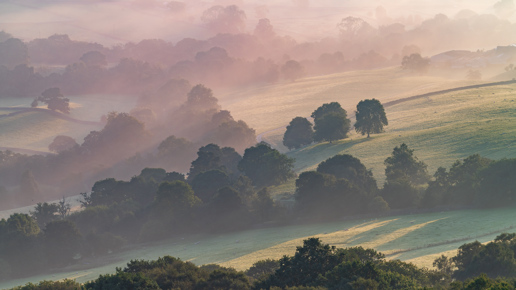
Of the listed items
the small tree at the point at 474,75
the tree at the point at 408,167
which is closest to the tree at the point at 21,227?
the tree at the point at 408,167

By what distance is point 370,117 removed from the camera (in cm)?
9338

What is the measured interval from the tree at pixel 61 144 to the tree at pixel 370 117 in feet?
220

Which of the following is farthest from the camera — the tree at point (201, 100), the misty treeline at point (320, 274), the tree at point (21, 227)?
the tree at point (201, 100)

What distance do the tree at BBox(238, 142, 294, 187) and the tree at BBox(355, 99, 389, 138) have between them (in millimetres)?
16813

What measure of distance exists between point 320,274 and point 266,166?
166ft

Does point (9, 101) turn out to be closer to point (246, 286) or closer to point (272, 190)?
point (272, 190)

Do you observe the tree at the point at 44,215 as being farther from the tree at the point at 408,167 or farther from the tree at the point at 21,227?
the tree at the point at 408,167

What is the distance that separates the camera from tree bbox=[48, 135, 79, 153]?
432ft

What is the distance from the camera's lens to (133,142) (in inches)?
5133

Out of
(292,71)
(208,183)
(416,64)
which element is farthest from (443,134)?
(292,71)

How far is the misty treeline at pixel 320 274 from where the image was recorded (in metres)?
30.4

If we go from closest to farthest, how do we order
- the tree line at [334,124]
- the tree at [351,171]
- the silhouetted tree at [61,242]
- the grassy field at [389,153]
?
the grassy field at [389,153], the silhouetted tree at [61,242], the tree at [351,171], the tree line at [334,124]

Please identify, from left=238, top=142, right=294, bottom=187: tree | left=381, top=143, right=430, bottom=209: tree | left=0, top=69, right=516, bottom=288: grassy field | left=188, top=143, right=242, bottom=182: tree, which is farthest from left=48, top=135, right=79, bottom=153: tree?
left=381, top=143, right=430, bottom=209: tree

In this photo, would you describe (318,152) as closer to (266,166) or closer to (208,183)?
(266,166)
